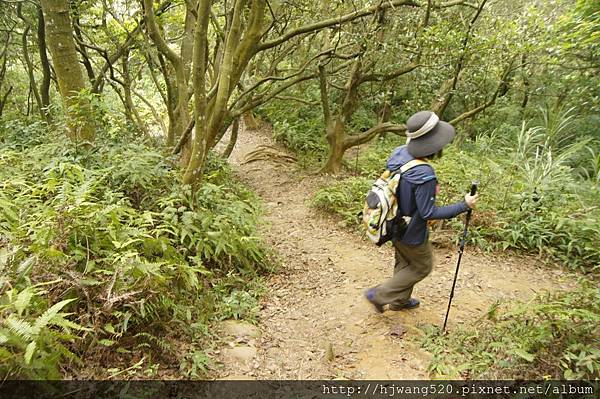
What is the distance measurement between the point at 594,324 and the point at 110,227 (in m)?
4.63

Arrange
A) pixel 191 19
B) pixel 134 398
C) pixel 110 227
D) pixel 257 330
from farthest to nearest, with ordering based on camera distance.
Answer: pixel 191 19, pixel 257 330, pixel 110 227, pixel 134 398

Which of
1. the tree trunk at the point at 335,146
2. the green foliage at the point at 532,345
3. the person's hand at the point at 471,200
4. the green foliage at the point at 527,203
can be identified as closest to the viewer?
the green foliage at the point at 532,345

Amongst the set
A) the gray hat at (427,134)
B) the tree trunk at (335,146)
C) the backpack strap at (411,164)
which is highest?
the tree trunk at (335,146)

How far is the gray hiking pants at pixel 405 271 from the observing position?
4012 mm

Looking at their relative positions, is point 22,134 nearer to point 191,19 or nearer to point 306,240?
point 191,19

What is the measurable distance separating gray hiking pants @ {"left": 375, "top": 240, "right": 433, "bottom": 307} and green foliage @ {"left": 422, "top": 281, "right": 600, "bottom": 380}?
0.54 meters

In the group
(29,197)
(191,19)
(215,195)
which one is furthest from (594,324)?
(191,19)

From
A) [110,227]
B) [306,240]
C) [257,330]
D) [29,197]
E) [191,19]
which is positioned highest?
[191,19]

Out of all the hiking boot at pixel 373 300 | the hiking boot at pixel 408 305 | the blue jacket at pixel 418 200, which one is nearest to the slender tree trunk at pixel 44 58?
the hiking boot at pixel 373 300

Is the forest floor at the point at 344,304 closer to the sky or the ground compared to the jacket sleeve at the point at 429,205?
closer to the ground

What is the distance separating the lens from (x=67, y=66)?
5777 mm

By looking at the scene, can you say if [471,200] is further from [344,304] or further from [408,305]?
[344,304]

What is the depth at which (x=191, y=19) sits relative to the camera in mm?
8438

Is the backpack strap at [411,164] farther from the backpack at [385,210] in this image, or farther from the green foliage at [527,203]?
the green foliage at [527,203]
